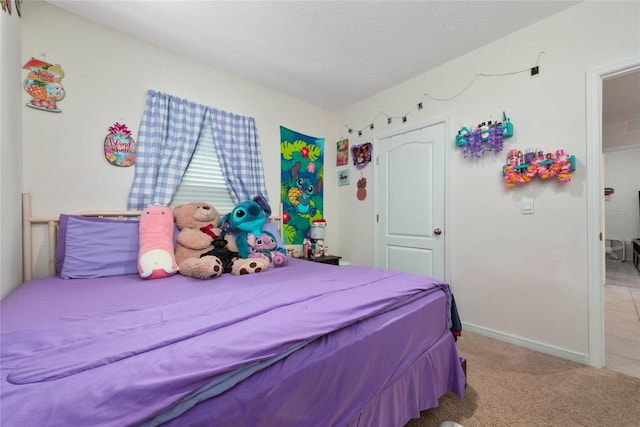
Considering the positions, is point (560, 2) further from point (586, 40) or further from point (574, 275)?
point (574, 275)

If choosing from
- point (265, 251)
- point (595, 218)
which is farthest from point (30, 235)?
point (595, 218)

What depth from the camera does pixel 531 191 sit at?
2076mm

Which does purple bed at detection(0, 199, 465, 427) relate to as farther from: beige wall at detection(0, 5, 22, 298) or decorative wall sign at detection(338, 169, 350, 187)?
decorative wall sign at detection(338, 169, 350, 187)

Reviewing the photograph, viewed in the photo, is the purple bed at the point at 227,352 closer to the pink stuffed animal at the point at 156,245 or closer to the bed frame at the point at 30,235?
the pink stuffed animal at the point at 156,245

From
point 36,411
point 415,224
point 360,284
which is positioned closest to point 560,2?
point 415,224

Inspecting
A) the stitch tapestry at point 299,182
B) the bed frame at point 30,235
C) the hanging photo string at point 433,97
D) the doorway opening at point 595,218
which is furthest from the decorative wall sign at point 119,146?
the doorway opening at point 595,218

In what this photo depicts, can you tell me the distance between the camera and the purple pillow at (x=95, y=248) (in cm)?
158

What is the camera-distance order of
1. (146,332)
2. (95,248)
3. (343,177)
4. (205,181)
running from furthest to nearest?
(343,177) < (205,181) < (95,248) < (146,332)

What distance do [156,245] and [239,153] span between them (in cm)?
133

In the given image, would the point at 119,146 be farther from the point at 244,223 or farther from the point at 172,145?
the point at 244,223

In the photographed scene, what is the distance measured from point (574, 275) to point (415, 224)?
1.27 meters

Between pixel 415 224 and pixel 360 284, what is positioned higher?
pixel 415 224

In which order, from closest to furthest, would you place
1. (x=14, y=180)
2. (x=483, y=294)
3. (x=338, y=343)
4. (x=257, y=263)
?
1. (x=338, y=343)
2. (x=14, y=180)
3. (x=257, y=263)
4. (x=483, y=294)

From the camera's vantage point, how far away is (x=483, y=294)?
2.32 m
